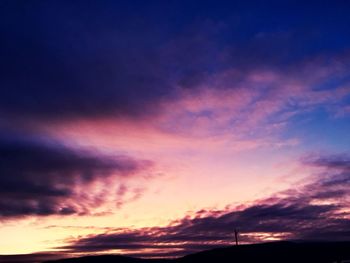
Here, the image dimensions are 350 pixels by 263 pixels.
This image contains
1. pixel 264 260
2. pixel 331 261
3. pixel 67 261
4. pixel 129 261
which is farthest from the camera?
pixel 129 261

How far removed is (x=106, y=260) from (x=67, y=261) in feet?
39.5

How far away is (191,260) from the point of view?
251ft

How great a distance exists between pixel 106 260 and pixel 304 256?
8285 centimetres

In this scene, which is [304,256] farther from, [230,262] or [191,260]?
[191,260]

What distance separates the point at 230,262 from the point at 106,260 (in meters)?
72.5

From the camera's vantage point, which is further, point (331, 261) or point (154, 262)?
point (154, 262)

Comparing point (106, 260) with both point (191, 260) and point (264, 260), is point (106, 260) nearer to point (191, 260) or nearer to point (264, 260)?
point (191, 260)

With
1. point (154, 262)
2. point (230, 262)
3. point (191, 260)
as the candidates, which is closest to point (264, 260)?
point (230, 262)

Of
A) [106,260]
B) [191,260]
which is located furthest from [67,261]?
[191,260]

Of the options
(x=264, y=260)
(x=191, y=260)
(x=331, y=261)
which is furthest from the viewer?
(x=191, y=260)

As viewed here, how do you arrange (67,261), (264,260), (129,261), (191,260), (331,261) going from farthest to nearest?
(129,261), (67,261), (191,260), (264,260), (331,261)

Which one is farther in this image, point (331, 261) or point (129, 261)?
point (129, 261)

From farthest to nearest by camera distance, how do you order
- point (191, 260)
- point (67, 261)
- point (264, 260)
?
point (67, 261) < point (191, 260) < point (264, 260)

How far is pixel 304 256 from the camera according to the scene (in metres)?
58.0
